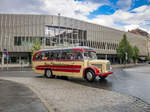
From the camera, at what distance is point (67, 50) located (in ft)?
39.2

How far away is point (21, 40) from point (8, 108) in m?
39.6

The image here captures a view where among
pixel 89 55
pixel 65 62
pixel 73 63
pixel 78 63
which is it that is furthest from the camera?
pixel 65 62

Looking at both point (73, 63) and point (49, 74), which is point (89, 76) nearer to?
point (73, 63)

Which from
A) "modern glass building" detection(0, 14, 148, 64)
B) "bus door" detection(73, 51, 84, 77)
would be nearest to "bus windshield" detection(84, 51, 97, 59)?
"bus door" detection(73, 51, 84, 77)

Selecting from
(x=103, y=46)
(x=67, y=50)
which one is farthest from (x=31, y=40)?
(x=67, y=50)

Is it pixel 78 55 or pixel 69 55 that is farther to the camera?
pixel 69 55

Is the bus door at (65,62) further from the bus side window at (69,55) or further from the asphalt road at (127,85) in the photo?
the asphalt road at (127,85)

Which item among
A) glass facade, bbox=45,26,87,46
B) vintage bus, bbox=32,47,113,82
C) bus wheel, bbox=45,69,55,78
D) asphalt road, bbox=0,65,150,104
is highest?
glass facade, bbox=45,26,87,46

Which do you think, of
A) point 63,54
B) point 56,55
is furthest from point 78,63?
point 56,55

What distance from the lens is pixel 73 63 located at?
11469 mm

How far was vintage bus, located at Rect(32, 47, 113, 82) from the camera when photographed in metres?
10.5

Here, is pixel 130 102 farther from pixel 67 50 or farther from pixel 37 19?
pixel 37 19

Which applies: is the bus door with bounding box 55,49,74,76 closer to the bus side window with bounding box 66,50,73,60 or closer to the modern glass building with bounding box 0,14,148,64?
the bus side window with bounding box 66,50,73,60

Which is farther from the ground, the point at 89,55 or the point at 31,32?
the point at 31,32
